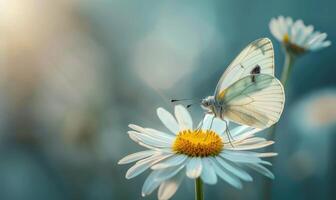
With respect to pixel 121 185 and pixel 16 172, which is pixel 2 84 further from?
pixel 121 185

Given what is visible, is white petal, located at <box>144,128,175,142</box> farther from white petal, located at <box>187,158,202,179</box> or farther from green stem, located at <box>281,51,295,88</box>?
green stem, located at <box>281,51,295,88</box>

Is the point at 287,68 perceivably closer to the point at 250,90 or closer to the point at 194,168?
the point at 250,90

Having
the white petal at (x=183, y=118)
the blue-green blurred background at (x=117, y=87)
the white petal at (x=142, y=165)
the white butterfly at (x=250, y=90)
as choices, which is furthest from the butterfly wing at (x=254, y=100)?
the blue-green blurred background at (x=117, y=87)

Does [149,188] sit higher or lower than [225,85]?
lower

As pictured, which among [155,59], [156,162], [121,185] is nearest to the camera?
[156,162]

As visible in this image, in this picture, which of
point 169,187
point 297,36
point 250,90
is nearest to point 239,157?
point 169,187

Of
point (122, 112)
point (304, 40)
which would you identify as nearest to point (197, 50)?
point (122, 112)
